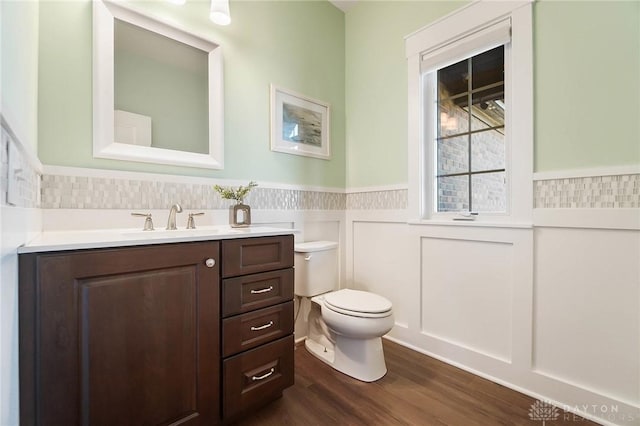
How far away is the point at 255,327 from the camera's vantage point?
4.11 ft

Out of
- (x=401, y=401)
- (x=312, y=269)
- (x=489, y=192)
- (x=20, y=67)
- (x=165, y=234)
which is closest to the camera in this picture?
(x=20, y=67)

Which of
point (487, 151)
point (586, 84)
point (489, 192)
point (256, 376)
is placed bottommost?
point (256, 376)

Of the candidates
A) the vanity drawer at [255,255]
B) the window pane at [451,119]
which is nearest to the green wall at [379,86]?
the window pane at [451,119]

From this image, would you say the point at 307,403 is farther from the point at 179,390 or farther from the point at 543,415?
the point at 543,415

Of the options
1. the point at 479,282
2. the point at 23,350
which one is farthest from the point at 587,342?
the point at 23,350

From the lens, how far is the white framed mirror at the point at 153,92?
4.23ft

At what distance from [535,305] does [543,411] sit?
494 mm

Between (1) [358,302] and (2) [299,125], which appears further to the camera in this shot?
(2) [299,125]

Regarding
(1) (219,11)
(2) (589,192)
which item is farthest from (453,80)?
(1) (219,11)

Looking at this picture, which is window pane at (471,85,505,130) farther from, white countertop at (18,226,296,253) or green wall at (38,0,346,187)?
white countertop at (18,226,296,253)

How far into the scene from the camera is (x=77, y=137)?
1233mm

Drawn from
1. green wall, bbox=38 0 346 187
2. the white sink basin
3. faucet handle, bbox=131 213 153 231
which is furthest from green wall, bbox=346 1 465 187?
faucet handle, bbox=131 213 153 231

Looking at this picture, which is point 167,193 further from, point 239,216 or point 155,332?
point 155,332

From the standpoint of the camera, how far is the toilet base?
1.60m
